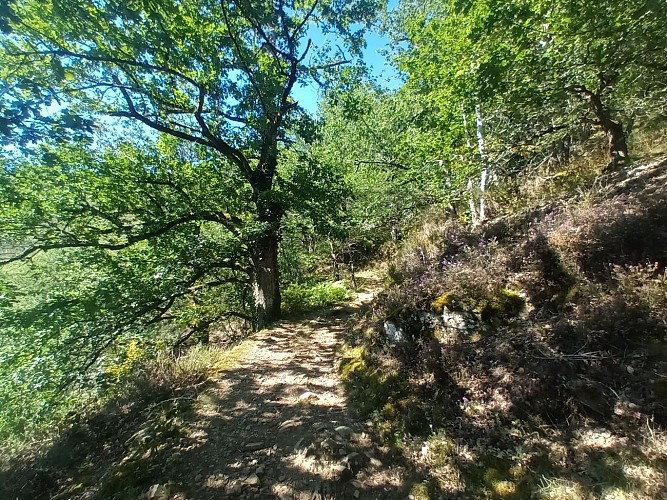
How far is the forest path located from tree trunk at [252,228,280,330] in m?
2.72

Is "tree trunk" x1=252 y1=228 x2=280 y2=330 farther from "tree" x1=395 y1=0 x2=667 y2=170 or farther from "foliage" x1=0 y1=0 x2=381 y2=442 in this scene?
"tree" x1=395 y1=0 x2=667 y2=170

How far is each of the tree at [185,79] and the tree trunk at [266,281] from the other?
0.03 m

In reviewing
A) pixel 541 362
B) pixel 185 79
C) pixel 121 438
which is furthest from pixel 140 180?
pixel 541 362

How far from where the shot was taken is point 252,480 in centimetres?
334

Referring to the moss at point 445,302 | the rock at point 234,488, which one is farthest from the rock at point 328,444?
the moss at point 445,302

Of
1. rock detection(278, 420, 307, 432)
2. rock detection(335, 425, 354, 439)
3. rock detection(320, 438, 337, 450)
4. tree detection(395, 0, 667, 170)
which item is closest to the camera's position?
rock detection(320, 438, 337, 450)

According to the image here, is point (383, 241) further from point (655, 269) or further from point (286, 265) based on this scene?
point (655, 269)

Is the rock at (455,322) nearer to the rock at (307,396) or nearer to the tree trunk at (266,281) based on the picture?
the rock at (307,396)

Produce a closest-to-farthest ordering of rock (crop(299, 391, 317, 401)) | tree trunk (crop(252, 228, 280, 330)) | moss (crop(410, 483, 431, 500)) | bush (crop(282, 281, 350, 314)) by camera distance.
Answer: moss (crop(410, 483, 431, 500)) < rock (crop(299, 391, 317, 401)) < tree trunk (crop(252, 228, 280, 330)) < bush (crop(282, 281, 350, 314))

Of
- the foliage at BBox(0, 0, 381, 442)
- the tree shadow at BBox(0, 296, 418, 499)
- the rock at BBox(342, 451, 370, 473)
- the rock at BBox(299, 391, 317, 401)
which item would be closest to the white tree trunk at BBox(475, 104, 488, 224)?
the foliage at BBox(0, 0, 381, 442)

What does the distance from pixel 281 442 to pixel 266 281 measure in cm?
544

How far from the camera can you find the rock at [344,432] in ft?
12.4

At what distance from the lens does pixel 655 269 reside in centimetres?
321

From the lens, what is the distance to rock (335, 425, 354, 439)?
3.77 meters
